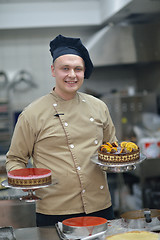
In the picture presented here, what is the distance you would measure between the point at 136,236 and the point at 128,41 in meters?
4.01

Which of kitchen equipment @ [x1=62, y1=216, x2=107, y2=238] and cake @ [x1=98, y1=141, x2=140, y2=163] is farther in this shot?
cake @ [x1=98, y1=141, x2=140, y2=163]

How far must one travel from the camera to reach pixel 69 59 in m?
2.18

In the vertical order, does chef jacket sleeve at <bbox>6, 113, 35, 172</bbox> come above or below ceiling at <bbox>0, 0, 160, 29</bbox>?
below

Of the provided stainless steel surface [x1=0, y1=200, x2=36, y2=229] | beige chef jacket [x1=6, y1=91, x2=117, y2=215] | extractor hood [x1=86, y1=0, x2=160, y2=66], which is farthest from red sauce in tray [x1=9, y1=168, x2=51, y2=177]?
extractor hood [x1=86, y1=0, x2=160, y2=66]

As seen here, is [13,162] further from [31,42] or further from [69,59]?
[31,42]

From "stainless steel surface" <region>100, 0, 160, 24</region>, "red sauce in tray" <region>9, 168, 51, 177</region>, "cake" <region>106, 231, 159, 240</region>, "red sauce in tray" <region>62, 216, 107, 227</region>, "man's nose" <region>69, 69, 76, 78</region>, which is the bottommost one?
"cake" <region>106, 231, 159, 240</region>

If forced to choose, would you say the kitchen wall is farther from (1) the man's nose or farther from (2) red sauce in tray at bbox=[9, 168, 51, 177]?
(2) red sauce in tray at bbox=[9, 168, 51, 177]

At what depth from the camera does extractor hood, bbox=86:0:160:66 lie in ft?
17.6

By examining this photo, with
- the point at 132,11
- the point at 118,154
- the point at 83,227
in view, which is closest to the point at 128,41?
the point at 132,11

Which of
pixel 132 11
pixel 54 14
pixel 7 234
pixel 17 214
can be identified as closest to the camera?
pixel 7 234

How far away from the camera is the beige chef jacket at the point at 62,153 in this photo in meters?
2.18

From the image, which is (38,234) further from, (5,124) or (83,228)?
(5,124)

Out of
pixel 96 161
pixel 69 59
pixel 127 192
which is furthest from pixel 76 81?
pixel 127 192

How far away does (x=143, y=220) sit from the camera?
6.32 ft
